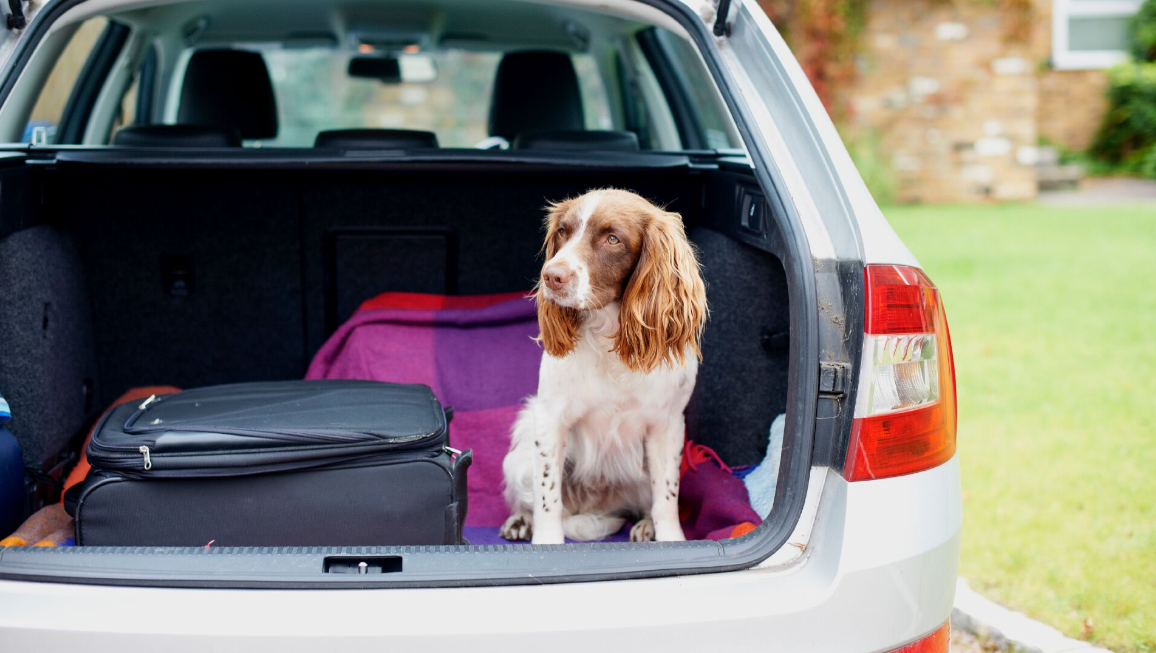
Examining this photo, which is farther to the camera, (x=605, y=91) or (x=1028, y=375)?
(x=1028, y=375)

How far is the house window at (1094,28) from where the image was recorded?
13477 millimetres

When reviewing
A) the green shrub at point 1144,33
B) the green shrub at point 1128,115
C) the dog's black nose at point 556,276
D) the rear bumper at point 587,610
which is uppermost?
the green shrub at point 1144,33

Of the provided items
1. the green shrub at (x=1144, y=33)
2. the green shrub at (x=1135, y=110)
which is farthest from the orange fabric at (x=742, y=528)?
the green shrub at (x=1144, y=33)

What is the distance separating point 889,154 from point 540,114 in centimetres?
819

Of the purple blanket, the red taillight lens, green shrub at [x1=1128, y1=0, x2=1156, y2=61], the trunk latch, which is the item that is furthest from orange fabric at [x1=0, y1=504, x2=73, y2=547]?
green shrub at [x1=1128, y1=0, x2=1156, y2=61]

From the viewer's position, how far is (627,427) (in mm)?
2299

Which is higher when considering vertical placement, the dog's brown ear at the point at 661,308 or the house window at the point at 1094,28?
the house window at the point at 1094,28

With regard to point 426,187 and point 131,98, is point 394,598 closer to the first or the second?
point 426,187

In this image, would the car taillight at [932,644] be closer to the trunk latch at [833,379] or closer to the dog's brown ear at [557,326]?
the trunk latch at [833,379]

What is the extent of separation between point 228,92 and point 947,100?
9224 millimetres

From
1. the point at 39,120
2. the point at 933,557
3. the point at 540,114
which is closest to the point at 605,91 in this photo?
the point at 540,114

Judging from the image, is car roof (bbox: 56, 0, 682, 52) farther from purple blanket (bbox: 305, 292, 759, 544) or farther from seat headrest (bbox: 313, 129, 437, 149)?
purple blanket (bbox: 305, 292, 759, 544)

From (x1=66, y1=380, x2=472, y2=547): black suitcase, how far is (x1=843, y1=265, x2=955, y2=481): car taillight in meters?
0.84

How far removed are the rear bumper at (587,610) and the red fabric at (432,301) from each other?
1741 millimetres
